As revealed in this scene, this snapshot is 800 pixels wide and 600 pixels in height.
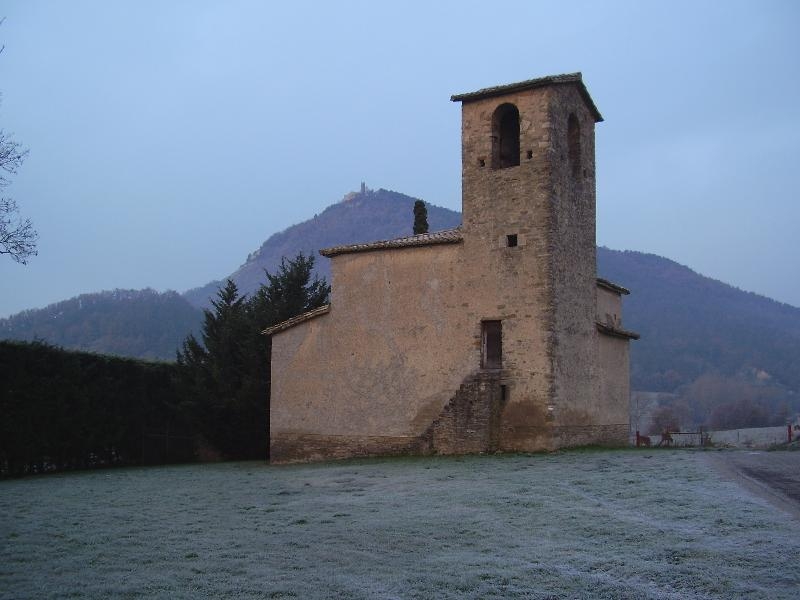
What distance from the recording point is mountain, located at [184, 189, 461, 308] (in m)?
101

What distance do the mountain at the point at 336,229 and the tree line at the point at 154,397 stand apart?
68553 millimetres

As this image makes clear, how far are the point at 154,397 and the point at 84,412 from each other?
359cm

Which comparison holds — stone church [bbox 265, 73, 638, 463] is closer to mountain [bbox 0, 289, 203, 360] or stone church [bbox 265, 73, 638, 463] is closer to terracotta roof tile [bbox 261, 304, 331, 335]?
terracotta roof tile [bbox 261, 304, 331, 335]

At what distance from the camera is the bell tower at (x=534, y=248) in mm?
18844

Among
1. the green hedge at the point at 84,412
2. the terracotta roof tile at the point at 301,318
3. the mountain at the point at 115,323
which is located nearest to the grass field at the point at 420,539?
the green hedge at the point at 84,412

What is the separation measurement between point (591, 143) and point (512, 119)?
239 cm

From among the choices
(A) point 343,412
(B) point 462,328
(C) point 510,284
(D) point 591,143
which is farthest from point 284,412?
(D) point 591,143

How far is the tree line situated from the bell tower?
9.07 m

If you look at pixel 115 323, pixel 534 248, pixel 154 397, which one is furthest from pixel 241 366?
pixel 115 323

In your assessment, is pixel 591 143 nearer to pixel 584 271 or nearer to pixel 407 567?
pixel 584 271

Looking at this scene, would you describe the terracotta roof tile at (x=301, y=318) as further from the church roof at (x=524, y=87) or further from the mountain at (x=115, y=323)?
the mountain at (x=115, y=323)

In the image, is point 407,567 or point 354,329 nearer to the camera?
point 407,567

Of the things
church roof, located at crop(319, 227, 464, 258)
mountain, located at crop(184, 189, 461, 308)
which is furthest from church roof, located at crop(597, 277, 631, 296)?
mountain, located at crop(184, 189, 461, 308)

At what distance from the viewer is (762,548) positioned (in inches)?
314
